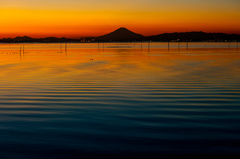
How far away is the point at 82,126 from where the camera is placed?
11.5 m

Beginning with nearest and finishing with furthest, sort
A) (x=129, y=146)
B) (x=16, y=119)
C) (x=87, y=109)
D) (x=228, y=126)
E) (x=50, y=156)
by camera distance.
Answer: (x=50, y=156) → (x=129, y=146) → (x=228, y=126) → (x=16, y=119) → (x=87, y=109)

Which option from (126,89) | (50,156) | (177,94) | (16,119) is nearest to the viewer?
(50,156)

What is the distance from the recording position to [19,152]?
8766 mm

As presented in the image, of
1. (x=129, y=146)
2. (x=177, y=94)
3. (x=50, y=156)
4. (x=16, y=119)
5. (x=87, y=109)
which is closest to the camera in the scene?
(x=50, y=156)

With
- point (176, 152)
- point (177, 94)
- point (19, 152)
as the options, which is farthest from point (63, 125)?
point (177, 94)

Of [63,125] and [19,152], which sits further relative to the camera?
[63,125]

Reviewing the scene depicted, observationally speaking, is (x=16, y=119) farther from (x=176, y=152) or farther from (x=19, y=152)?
(x=176, y=152)

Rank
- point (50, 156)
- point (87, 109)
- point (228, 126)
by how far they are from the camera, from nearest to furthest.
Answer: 1. point (50, 156)
2. point (228, 126)
3. point (87, 109)

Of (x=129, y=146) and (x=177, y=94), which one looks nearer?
(x=129, y=146)

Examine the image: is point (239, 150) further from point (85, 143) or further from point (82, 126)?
point (82, 126)

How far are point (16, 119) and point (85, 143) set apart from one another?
13.7 ft

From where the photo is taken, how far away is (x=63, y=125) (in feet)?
38.1

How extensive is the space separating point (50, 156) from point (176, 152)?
10.5 ft

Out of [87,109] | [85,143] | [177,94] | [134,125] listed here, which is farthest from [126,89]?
[85,143]
